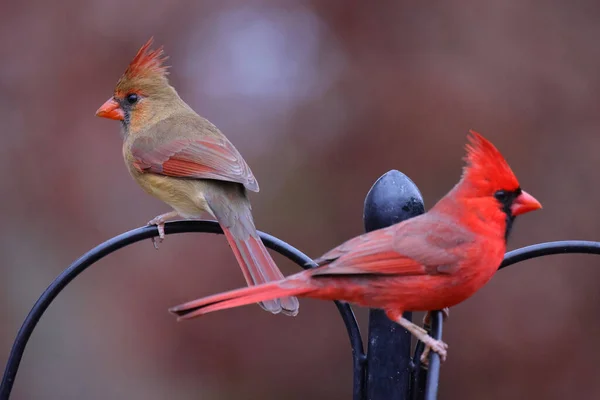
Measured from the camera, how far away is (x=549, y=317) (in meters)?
4.47

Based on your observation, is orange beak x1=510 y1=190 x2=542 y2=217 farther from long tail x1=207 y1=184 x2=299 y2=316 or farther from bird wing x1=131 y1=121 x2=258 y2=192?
bird wing x1=131 y1=121 x2=258 y2=192

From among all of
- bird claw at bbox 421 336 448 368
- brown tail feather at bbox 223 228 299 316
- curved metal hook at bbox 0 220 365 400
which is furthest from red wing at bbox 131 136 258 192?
bird claw at bbox 421 336 448 368

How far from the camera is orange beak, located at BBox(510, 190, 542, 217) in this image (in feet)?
7.29

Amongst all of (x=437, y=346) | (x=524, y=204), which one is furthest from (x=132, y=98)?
(x=437, y=346)

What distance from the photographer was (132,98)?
360 cm

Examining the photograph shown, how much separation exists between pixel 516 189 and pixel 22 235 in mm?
3464

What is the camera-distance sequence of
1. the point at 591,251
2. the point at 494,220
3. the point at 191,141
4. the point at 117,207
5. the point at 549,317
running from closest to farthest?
the point at 591,251, the point at 494,220, the point at 191,141, the point at 549,317, the point at 117,207

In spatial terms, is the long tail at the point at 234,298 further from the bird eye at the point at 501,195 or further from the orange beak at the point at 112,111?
the orange beak at the point at 112,111

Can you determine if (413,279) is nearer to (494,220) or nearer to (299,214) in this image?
(494,220)

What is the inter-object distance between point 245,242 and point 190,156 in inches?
25.6

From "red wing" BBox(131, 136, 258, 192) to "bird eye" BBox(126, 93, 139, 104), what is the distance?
0.69ft

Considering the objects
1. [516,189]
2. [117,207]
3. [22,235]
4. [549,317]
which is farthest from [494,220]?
[22,235]

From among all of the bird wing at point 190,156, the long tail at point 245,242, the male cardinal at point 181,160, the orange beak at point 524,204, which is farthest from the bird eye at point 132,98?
the orange beak at point 524,204

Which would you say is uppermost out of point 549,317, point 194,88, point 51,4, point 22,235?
point 51,4
